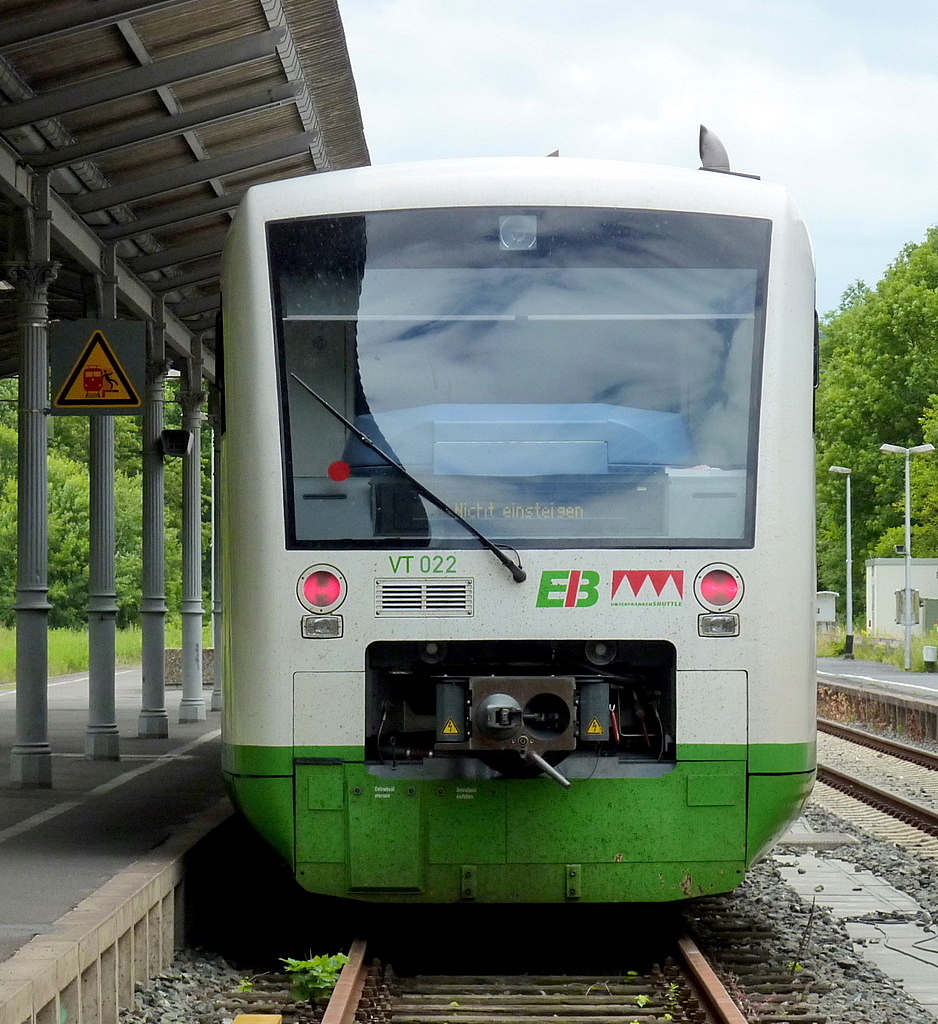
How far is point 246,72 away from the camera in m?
11.4

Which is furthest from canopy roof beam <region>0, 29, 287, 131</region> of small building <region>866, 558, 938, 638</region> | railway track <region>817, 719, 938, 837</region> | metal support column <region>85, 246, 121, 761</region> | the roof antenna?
small building <region>866, 558, 938, 638</region>

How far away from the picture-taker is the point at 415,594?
22.4 feet

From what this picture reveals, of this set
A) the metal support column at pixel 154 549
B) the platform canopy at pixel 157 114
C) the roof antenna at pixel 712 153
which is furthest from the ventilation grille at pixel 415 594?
the metal support column at pixel 154 549

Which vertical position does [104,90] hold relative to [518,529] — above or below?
above

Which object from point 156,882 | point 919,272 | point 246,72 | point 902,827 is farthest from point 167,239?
point 919,272

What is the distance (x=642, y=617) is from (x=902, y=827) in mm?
6763

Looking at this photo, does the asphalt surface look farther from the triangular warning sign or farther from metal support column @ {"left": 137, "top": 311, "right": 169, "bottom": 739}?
the triangular warning sign

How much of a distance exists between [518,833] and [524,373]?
6.13 feet

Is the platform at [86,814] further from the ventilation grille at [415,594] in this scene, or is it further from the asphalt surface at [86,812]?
the ventilation grille at [415,594]

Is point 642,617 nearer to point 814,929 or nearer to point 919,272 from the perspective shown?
point 814,929

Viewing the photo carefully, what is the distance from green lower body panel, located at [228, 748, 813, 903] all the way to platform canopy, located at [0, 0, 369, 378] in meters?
5.16

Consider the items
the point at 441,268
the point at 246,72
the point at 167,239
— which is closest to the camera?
the point at 441,268

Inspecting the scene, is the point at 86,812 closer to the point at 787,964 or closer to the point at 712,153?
the point at 787,964

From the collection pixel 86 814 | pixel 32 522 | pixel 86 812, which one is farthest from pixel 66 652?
pixel 86 814
